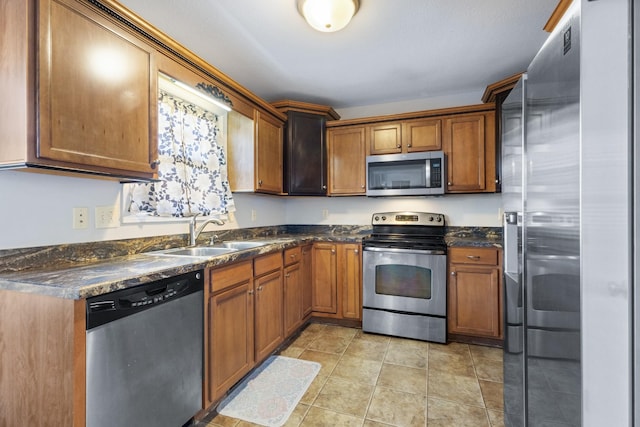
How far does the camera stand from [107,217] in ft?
5.60

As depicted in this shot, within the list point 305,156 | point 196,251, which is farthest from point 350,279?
point 196,251

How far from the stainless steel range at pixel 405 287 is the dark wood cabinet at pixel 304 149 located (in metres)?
0.88

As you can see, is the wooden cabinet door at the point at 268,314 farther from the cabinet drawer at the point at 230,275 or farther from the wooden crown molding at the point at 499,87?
the wooden crown molding at the point at 499,87

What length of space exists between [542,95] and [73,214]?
2.12 meters

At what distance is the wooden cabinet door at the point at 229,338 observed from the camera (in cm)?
168

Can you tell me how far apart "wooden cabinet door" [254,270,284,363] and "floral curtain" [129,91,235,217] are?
2.51 feet

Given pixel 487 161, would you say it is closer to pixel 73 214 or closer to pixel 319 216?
pixel 319 216

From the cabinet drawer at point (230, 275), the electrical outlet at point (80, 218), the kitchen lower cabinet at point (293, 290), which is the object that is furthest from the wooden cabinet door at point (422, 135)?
the electrical outlet at point (80, 218)

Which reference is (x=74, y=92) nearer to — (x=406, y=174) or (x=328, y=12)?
(x=328, y=12)

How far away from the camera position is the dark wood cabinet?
123 inches

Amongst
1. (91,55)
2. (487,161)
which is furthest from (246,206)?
(487,161)

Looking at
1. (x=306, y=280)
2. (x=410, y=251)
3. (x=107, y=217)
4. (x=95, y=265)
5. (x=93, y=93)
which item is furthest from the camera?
(x=306, y=280)

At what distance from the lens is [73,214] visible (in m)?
1.54

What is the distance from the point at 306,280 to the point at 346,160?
53.9 inches
